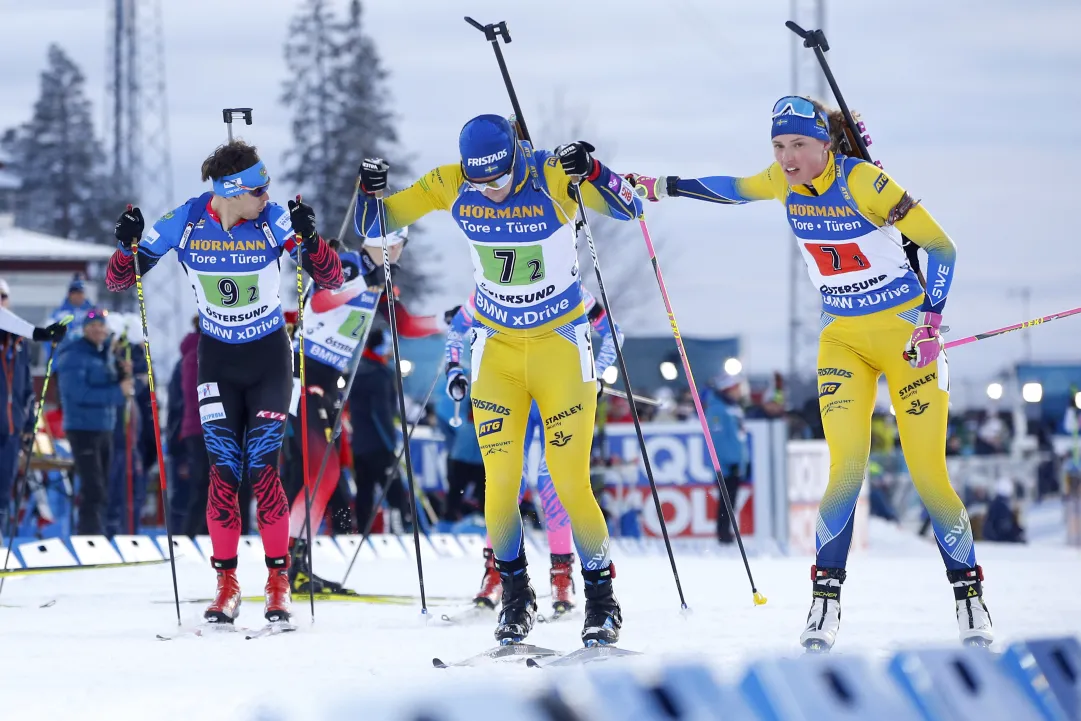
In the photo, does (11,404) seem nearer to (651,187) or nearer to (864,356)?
(651,187)

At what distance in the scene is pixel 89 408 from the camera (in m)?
11.4

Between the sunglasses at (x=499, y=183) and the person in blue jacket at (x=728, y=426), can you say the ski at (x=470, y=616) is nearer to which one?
the sunglasses at (x=499, y=183)

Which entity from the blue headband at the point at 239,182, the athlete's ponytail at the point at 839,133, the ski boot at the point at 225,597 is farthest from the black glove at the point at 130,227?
the athlete's ponytail at the point at 839,133

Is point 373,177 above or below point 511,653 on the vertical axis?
above

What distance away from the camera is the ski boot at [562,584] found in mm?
7422

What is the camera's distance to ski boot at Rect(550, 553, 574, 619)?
7422 mm

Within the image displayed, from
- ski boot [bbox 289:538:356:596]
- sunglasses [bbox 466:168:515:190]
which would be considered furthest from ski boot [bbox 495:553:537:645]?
ski boot [bbox 289:538:356:596]

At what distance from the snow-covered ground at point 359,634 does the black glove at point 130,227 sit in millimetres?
1824

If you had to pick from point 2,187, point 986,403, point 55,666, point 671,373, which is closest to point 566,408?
point 55,666

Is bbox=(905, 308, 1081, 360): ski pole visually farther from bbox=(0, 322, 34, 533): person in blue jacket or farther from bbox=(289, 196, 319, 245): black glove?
bbox=(0, 322, 34, 533): person in blue jacket

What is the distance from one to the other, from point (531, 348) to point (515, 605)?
3.40ft

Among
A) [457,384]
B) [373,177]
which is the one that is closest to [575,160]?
[373,177]

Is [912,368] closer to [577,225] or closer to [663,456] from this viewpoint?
[577,225]

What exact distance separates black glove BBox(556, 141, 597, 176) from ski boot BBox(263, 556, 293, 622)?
2.43 metres
